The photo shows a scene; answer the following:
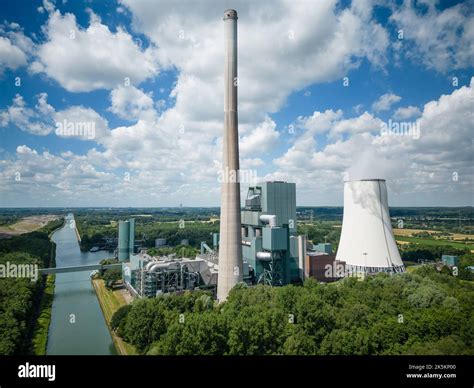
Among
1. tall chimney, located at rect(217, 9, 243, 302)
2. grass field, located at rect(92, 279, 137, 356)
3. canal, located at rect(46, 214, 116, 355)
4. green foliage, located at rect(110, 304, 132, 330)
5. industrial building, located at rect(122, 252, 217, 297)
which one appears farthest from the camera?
industrial building, located at rect(122, 252, 217, 297)

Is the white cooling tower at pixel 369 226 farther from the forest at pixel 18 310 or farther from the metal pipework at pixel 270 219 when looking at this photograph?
the forest at pixel 18 310

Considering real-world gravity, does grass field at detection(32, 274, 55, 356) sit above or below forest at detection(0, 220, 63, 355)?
below

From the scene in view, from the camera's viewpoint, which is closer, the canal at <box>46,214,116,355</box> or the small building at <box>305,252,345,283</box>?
the canal at <box>46,214,116,355</box>

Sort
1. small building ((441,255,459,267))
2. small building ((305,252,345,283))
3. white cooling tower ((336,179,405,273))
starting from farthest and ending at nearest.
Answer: small building ((441,255,459,267)), small building ((305,252,345,283)), white cooling tower ((336,179,405,273))

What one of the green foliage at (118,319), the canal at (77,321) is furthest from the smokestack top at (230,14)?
the canal at (77,321)

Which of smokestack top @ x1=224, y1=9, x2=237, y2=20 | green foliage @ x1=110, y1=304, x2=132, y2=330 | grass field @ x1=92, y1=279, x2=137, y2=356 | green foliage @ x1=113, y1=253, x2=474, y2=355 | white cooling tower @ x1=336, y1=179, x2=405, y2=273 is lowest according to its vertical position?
grass field @ x1=92, y1=279, x2=137, y2=356

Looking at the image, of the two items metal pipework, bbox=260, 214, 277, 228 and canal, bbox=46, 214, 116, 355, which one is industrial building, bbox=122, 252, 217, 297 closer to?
canal, bbox=46, 214, 116, 355

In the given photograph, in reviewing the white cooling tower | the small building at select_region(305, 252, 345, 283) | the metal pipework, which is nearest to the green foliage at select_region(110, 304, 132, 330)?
the metal pipework
